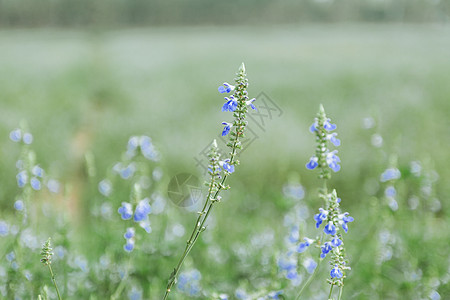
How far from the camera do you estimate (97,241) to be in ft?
11.7

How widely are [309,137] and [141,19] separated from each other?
27.6 meters

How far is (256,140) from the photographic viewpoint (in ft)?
24.8

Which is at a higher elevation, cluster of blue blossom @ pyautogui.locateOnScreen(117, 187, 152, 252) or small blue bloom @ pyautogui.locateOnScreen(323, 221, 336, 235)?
small blue bloom @ pyautogui.locateOnScreen(323, 221, 336, 235)

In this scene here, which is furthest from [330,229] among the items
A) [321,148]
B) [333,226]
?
[321,148]

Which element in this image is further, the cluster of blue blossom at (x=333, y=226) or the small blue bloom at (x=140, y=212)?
the small blue bloom at (x=140, y=212)

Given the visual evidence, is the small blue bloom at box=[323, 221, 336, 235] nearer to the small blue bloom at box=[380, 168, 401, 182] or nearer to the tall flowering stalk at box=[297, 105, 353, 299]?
the tall flowering stalk at box=[297, 105, 353, 299]

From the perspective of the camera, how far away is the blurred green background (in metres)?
3.19

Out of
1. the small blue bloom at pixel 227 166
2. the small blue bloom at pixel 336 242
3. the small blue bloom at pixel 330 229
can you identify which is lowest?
the small blue bloom at pixel 336 242

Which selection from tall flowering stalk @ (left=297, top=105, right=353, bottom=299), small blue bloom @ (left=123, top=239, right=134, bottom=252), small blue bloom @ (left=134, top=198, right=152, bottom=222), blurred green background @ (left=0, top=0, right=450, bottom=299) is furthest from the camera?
blurred green background @ (left=0, top=0, right=450, bottom=299)

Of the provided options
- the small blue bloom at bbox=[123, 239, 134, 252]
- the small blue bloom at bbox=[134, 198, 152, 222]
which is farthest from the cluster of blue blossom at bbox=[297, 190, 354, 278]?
the small blue bloom at bbox=[123, 239, 134, 252]

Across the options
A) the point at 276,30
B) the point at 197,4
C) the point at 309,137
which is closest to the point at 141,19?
the point at 197,4

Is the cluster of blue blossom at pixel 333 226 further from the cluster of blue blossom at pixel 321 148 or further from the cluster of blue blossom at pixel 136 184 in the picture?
the cluster of blue blossom at pixel 136 184

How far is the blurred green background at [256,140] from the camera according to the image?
319 cm

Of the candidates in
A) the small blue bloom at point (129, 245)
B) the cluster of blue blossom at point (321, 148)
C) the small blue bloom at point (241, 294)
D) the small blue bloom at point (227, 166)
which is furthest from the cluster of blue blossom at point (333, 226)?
the small blue bloom at point (241, 294)
